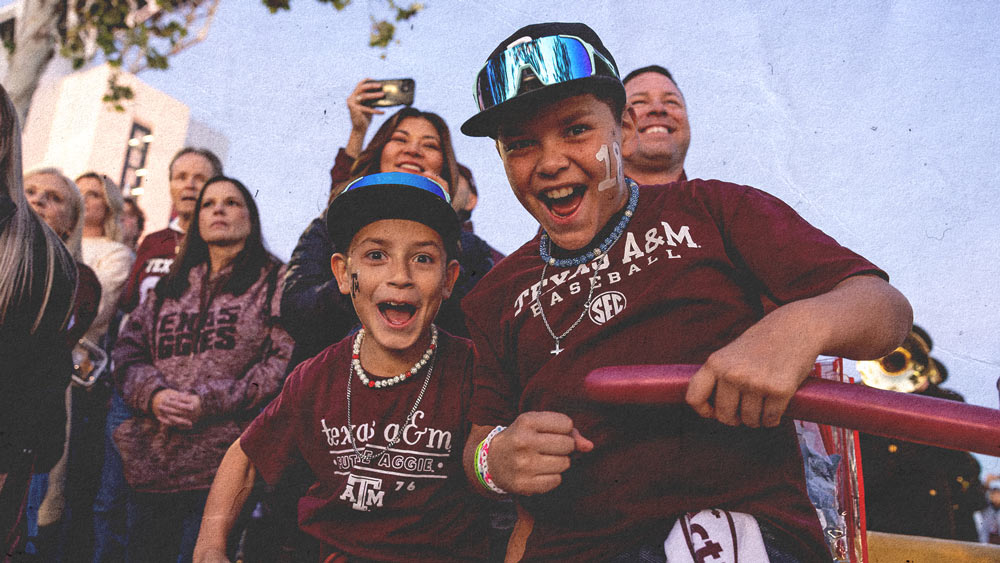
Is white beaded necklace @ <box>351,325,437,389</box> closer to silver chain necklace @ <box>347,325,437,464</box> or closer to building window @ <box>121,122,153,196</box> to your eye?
silver chain necklace @ <box>347,325,437,464</box>

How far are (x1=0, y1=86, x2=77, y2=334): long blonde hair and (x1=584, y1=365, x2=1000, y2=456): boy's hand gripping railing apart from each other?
2218 mm

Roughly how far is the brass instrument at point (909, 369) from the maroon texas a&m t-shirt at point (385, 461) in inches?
119

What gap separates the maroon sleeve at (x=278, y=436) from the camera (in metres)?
2.13

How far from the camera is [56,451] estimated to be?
2607 mm

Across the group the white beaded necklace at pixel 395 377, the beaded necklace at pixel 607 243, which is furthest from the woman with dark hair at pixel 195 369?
the beaded necklace at pixel 607 243

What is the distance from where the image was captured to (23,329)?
2311mm

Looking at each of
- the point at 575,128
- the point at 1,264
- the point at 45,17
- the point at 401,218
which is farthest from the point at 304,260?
the point at 45,17

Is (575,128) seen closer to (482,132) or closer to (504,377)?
(482,132)

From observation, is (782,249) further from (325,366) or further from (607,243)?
(325,366)

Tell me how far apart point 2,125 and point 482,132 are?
190 cm

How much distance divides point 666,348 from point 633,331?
0.27ft

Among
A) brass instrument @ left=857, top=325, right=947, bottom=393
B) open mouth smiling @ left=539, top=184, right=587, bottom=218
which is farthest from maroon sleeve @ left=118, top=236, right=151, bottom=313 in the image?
brass instrument @ left=857, top=325, right=947, bottom=393

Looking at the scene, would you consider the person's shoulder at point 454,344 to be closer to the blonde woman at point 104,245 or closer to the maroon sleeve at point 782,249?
the maroon sleeve at point 782,249

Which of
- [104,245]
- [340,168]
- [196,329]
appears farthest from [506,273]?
[104,245]
